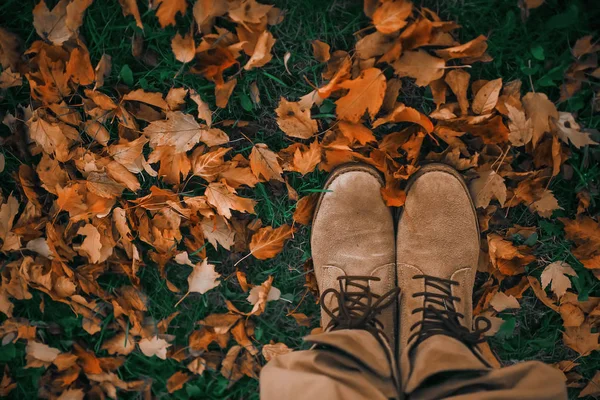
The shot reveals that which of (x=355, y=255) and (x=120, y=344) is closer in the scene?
(x=355, y=255)

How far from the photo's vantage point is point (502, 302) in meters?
1.22

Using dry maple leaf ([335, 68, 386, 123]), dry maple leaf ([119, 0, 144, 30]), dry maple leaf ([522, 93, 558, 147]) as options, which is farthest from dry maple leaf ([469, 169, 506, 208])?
dry maple leaf ([119, 0, 144, 30])

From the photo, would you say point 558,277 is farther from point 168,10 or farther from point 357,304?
point 168,10

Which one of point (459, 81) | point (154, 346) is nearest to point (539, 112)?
point (459, 81)

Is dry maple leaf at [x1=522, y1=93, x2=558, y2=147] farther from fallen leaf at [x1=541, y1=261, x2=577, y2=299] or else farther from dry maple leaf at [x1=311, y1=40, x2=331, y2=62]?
dry maple leaf at [x1=311, y1=40, x2=331, y2=62]

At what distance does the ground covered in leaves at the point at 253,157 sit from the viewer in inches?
42.6

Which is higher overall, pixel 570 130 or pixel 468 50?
pixel 468 50

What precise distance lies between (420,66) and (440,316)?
62cm

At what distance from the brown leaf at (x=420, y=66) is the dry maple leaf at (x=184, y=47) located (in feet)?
1.66

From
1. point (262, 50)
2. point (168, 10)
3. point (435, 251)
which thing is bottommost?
point (435, 251)

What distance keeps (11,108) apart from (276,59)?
0.77 metres

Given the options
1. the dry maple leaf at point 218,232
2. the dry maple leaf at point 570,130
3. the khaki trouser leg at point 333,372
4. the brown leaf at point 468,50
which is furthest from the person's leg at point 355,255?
the dry maple leaf at point 570,130

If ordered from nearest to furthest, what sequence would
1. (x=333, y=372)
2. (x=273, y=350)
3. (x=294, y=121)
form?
(x=333, y=372) < (x=294, y=121) < (x=273, y=350)

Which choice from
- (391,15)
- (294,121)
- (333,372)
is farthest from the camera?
(294,121)
